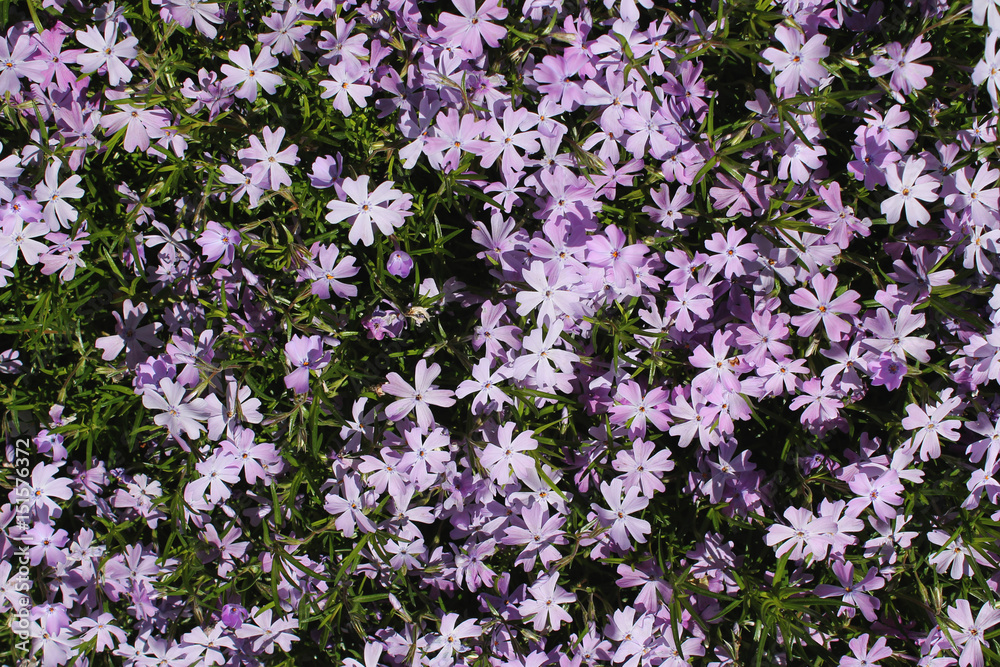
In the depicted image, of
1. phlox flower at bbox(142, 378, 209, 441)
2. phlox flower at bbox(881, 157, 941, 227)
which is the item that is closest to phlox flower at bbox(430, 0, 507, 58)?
phlox flower at bbox(881, 157, 941, 227)

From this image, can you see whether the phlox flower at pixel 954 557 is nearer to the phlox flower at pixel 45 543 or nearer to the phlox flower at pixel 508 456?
the phlox flower at pixel 508 456

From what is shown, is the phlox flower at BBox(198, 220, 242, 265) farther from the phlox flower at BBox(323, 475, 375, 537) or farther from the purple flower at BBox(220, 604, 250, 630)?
the purple flower at BBox(220, 604, 250, 630)

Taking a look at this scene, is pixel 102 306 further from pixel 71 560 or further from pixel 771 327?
pixel 771 327

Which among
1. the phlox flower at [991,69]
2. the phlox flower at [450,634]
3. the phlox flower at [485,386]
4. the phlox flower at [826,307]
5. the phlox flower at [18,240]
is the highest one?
the phlox flower at [991,69]

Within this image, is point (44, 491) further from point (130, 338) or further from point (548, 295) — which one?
point (548, 295)

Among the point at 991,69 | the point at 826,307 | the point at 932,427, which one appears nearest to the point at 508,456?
the point at 826,307

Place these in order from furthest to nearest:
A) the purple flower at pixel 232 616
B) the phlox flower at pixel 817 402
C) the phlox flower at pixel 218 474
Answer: the purple flower at pixel 232 616 < the phlox flower at pixel 218 474 < the phlox flower at pixel 817 402

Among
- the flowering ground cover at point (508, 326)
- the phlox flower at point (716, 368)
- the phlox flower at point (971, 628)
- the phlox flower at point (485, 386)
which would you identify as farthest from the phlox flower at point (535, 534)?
the phlox flower at point (971, 628)
